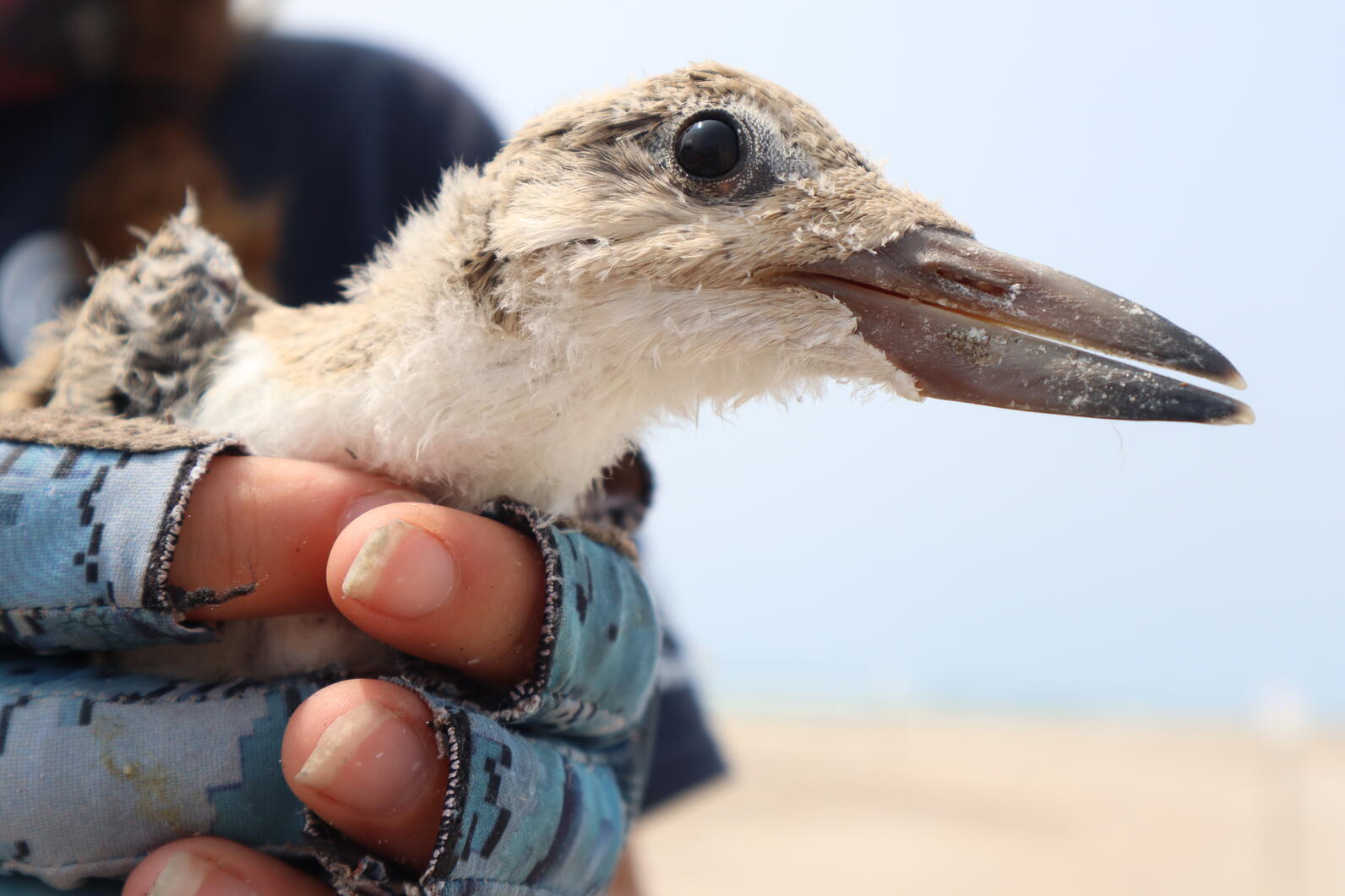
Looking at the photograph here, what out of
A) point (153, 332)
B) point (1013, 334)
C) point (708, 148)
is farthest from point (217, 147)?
point (1013, 334)

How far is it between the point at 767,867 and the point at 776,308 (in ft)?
26.8

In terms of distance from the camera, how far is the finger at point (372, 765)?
4.06ft

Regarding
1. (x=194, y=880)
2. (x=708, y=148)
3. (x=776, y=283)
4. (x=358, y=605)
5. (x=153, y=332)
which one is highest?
(x=708, y=148)

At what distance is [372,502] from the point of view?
55.5 inches

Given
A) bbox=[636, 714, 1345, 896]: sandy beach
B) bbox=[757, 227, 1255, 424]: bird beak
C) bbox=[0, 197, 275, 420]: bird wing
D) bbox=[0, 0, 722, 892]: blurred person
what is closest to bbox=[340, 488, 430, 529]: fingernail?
bbox=[0, 197, 275, 420]: bird wing

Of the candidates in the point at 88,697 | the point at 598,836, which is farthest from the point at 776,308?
the point at 88,697

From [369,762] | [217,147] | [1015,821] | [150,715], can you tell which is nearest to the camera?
[369,762]

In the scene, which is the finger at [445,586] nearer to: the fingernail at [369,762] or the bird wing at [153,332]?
the fingernail at [369,762]

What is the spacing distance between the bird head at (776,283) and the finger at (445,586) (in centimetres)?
30

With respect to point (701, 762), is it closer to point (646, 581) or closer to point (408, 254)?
point (646, 581)

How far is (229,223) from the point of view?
8.57 ft

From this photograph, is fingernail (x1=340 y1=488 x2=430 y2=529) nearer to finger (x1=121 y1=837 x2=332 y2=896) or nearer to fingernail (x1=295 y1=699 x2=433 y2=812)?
fingernail (x1=295 y1=699 x2=433 y2=812)

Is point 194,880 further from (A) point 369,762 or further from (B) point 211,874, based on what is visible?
(A) point 369,762

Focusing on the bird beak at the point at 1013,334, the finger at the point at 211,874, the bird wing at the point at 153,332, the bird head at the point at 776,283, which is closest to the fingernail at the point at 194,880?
the finger at the point at 211,874
